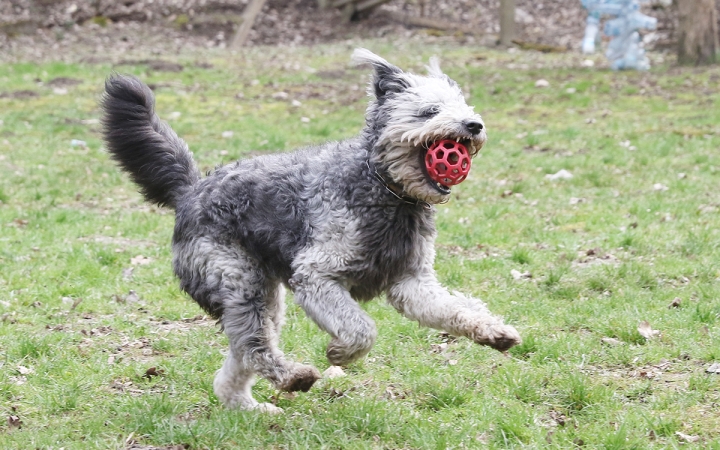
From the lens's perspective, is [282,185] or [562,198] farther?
[562,198]

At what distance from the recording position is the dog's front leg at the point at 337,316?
14.6 feet

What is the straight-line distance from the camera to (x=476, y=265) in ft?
25.0

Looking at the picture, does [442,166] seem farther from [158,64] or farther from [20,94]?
[158,64]

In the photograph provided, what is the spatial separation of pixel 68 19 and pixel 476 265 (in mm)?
18589

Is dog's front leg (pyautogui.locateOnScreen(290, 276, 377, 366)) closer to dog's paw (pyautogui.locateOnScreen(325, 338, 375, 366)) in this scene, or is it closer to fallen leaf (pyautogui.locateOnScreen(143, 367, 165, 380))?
dog's paw (pyautogui.locateOnScreen(325, 338, 375, 366))

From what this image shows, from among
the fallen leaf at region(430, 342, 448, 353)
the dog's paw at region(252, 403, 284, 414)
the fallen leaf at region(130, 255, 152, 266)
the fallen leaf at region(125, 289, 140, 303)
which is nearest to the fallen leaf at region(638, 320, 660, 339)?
the fallen leaf at region(430, 342, 448, 353)

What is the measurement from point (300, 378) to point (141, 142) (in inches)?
67.2

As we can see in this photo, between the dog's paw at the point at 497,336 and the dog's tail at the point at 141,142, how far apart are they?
6.33 ft

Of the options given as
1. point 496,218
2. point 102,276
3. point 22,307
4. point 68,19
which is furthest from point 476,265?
point 68,19

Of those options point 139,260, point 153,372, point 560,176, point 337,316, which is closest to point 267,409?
point 337,316

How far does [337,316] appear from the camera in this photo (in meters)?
4.52

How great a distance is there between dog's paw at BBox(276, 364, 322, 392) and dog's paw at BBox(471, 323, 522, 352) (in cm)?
87

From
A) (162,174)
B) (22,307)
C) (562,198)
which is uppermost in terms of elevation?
(162,174)

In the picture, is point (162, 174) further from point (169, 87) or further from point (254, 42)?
point (254, 42)
